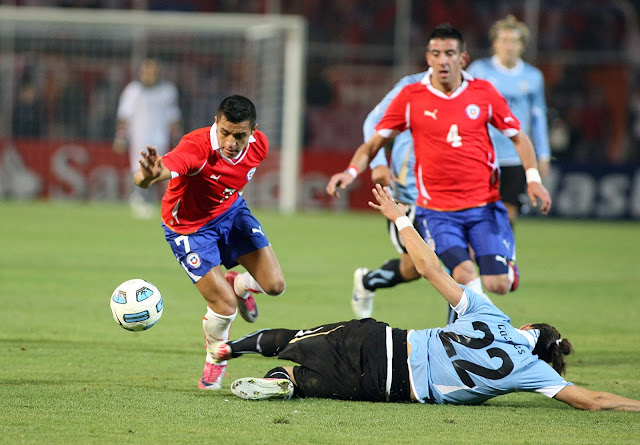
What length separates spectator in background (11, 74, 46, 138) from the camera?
65.9ft

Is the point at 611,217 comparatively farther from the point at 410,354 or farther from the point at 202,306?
the point at 410,354

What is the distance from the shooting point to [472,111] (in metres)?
6.87

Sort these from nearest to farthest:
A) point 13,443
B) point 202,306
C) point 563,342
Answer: point 13,443 → point 563,342 → point 202,306

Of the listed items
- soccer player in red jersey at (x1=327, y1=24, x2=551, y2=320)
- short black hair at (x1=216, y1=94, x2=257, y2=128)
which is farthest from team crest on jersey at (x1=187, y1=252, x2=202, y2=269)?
soccer player in red jersey at (x1=327, y1=24, x2=551, y2=320)

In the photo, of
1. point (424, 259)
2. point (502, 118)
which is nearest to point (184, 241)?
point (424, 259)

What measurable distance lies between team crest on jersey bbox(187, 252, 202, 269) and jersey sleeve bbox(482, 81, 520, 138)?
239 centimetres

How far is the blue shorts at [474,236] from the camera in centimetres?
666

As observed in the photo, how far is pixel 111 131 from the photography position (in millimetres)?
20672

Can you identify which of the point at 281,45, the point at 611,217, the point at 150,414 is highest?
the point at 281,45

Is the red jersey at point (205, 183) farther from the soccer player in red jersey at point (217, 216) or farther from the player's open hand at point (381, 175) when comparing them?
the player's open hand at point (381, 175)

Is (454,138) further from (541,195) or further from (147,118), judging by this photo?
(147,118)

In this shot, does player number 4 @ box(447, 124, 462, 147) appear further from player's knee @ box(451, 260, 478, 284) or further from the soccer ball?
the soccer ball

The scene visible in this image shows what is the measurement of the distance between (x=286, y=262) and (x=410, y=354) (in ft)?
23.0

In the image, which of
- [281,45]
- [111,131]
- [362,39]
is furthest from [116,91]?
[362,39]
